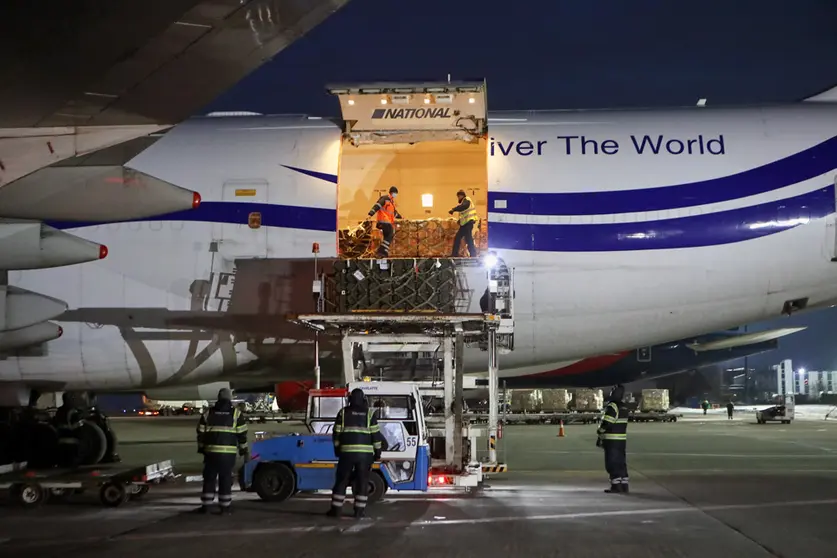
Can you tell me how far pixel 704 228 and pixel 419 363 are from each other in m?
5.14

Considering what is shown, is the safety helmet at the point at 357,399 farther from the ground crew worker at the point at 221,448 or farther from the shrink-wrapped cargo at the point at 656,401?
the shrink-wrapped cargo at the point at 656,401

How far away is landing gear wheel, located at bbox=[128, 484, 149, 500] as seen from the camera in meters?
12.6

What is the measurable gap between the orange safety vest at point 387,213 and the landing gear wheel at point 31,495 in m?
6.44

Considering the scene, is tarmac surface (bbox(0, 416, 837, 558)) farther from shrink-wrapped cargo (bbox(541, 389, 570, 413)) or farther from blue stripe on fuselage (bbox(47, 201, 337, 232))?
shrink-wrapped cargo (bbox(541, 389, 570, 413))

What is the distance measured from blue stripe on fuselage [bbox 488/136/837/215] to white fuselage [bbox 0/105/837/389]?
0.08 ft

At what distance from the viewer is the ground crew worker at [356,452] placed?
429 inches

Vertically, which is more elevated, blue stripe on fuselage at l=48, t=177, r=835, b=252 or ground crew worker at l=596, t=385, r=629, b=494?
blue stripe on fuselage at l=48, t=177, r=835, b=252

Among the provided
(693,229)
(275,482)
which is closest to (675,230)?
(693,229)

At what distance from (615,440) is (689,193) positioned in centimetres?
418

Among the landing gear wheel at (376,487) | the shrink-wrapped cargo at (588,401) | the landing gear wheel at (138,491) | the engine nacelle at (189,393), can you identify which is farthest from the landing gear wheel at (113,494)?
the shrink-wrapped cargo at (588,401)

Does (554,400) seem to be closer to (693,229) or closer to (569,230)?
(693,229)

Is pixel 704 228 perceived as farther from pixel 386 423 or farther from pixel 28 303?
pixel 28 303

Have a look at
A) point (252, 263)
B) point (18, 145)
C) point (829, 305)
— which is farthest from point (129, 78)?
point (829, 305)

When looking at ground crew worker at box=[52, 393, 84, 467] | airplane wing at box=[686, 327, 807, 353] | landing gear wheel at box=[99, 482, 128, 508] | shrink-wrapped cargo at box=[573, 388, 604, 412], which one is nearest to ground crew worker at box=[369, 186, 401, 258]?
landing gear wheel at box=[99, 482, 128, 508]
